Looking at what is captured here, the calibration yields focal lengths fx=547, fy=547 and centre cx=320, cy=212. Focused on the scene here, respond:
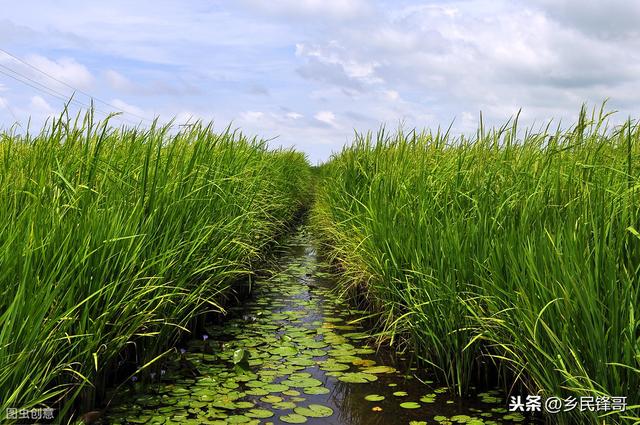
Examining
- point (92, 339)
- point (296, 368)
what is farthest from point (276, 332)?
point (92, 339)

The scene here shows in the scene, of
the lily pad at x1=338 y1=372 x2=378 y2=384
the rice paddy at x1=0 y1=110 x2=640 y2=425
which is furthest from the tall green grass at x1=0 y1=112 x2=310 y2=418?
the lily pad at x1=338 y1=372 x2=378 y2=384

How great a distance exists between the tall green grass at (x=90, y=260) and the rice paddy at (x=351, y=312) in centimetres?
1

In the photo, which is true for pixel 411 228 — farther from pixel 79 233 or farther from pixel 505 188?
pixel 79 233

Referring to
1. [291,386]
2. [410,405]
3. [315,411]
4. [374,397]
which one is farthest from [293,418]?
[410,405]

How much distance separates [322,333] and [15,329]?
7.89ft

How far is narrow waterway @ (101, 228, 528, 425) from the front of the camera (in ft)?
8.81

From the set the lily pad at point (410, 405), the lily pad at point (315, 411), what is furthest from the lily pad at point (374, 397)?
the lily pad at point (315, 411)

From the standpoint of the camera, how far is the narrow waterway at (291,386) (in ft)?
8.81

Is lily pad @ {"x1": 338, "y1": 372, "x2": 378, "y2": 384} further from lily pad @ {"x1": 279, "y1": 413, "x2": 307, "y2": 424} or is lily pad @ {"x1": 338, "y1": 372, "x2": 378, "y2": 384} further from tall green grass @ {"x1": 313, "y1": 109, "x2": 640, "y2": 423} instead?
lily pad @ {"x1": 279, "y1": 413, "x2": 307, "y2": 424}

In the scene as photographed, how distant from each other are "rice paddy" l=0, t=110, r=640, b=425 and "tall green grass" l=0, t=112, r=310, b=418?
15 mm

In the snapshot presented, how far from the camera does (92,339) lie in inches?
95.6

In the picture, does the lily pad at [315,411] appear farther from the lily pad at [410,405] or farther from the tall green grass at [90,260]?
the tall green grass at [90,260]

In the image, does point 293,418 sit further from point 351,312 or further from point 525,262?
point 351,312

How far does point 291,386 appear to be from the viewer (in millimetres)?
3062
